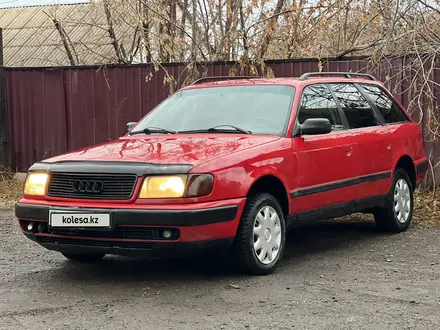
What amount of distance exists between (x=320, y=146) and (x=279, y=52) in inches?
241

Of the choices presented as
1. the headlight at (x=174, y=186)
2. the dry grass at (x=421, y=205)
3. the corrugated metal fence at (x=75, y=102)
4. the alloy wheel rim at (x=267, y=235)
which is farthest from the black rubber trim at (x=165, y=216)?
the corrugated metal fence at (x=75, y=102)

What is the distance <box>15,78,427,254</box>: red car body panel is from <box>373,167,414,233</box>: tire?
0.64 ft

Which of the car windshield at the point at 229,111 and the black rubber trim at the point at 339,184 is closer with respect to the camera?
the black rubber trim at the point at 339,184

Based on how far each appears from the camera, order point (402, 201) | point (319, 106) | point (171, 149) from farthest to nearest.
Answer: point (402, 201)
point (319, 106)
point (171, 149)

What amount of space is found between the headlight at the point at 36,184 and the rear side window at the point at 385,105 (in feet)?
Answer: 12.0

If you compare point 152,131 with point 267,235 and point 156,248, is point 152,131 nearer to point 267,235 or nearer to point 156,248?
point 267,235

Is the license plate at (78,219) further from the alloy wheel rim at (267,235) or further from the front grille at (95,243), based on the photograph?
the alloy wheel rim at (267,235)

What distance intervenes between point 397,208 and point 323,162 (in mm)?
1651

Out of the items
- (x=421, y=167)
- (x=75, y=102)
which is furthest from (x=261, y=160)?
(x=75, y=102)

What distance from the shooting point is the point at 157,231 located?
536cm

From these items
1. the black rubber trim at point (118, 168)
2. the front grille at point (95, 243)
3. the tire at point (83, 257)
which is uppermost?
the black rubber trim at point (118, 168)

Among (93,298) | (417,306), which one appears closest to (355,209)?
(417,306)

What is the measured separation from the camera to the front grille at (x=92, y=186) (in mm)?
5445

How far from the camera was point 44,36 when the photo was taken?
24641mm
